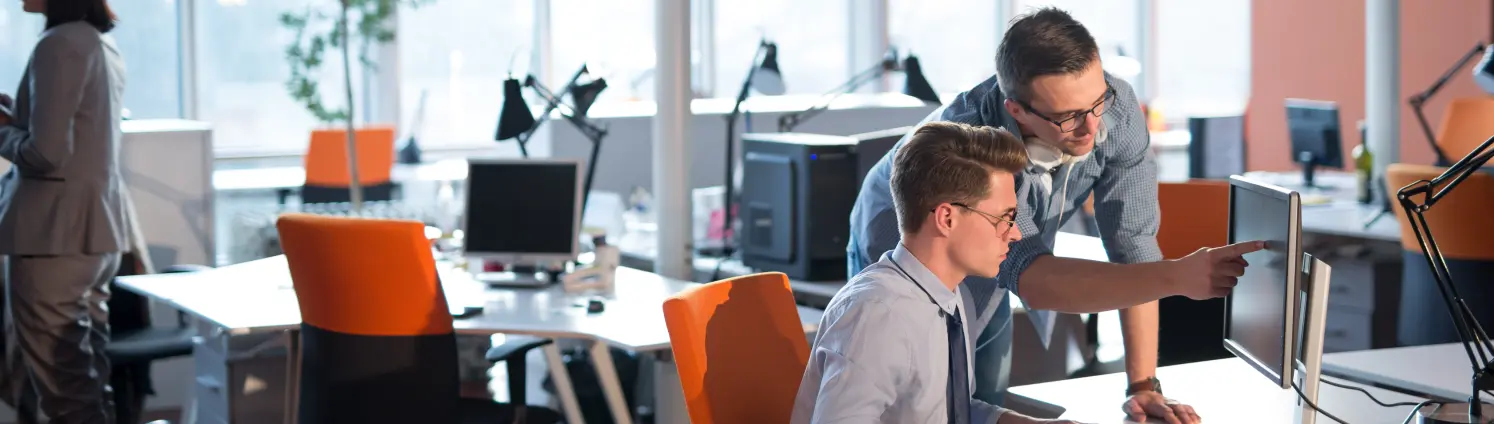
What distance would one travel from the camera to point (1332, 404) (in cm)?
221

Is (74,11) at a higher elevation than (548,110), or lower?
higher

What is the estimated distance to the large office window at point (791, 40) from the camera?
28.7ft

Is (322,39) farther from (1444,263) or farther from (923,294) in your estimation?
(1444,263)

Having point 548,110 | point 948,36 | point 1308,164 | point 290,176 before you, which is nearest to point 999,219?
point 548,110

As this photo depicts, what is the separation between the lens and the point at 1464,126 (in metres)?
6.12

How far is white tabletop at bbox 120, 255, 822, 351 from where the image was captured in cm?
316

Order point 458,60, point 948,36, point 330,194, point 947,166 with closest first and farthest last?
point 947,166 → point 330,194 → point 458,60 → point 948,36

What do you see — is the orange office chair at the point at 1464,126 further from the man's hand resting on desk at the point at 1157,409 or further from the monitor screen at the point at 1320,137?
the man's hand resting on desk at the point at 1157,409

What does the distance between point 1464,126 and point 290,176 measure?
528 cm

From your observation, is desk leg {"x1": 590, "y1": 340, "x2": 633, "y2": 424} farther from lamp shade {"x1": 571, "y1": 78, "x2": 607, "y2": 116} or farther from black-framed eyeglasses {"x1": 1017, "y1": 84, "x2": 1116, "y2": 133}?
black-framed eyeglasses {"x1": 1017, "y1": 84, "x2": 1116, "y2": 133}

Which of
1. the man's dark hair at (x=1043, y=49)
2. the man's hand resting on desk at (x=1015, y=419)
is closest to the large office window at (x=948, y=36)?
the man's dark hair at (x=1043, y=49)

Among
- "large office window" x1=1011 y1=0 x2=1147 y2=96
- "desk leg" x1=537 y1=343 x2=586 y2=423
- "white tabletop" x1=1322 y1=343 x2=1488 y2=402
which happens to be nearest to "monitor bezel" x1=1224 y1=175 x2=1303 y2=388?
"white tabletop" x1=1322 y1=343 x2=1488 y2=402

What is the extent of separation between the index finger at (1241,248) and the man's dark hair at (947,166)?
282mm

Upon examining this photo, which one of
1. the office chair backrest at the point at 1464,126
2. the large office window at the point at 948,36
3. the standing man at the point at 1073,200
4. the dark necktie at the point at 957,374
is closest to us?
the dark necktie at the point at 957,374
